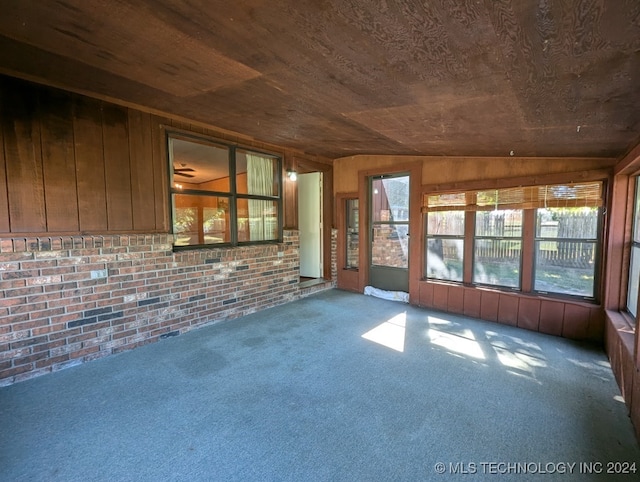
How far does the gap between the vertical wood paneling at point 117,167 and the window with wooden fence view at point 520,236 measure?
162 inches

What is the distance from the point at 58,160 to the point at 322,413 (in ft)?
10.6

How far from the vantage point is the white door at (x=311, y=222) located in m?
6.25

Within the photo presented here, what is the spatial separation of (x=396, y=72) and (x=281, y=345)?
9.42 ft

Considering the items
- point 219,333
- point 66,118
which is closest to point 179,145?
point 66,118

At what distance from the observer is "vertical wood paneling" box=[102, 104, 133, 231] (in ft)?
10.1

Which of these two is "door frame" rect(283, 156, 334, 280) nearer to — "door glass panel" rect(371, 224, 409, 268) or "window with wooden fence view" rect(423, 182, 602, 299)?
"door glass panel" rect(371, 224, 409, 268)

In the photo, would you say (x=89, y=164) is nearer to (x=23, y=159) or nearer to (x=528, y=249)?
(x=23, y=159)

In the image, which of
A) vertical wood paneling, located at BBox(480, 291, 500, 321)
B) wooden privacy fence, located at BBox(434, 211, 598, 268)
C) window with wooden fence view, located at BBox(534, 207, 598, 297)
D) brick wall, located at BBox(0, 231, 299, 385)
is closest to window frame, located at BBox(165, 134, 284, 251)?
brick wall, located at BBox(0, 231, 299, 385)

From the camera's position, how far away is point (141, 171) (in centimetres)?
336

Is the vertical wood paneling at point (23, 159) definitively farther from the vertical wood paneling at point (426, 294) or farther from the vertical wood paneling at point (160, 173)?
the vertical wood paneling at point (426, 294)

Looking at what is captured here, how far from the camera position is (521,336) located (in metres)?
3.66

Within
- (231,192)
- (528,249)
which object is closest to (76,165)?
(231,192)

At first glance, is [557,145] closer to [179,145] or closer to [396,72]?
[396,72]

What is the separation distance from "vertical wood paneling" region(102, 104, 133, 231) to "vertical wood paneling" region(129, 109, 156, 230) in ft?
0.17
